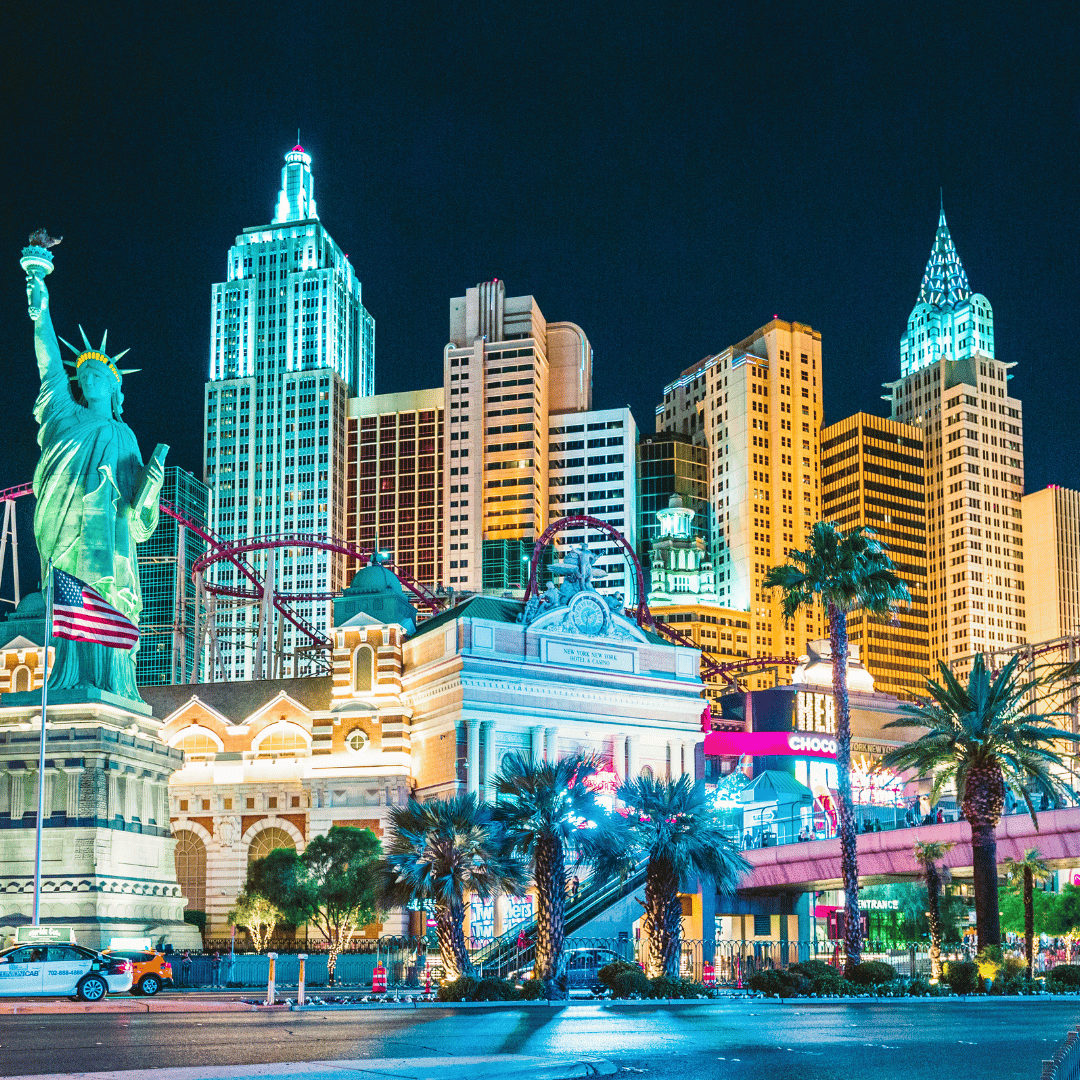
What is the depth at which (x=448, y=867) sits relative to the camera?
45188 millimetres

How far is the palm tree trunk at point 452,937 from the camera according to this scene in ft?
147

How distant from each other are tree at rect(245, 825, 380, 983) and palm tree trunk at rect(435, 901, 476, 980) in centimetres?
1567

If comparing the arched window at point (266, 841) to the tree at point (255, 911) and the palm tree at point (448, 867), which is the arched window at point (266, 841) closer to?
the tree at point (255, 911)

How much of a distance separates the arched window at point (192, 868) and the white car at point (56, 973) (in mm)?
42485

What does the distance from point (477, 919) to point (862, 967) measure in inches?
984

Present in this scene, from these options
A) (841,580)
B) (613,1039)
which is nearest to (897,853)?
(841,580)

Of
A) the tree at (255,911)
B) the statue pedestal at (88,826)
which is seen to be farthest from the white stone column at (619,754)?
the statue pedestal at (88,826)

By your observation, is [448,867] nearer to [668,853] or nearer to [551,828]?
[551,828]

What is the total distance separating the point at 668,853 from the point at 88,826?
30415mm

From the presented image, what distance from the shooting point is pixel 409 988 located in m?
49.0

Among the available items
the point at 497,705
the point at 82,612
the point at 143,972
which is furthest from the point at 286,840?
the point at 143,972

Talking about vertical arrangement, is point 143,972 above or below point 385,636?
below

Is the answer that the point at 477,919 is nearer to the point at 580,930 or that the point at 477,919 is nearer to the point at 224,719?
the point at 580,930

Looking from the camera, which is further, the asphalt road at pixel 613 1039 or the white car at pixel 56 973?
the white car at pixel 56 973
